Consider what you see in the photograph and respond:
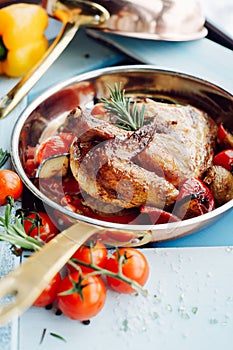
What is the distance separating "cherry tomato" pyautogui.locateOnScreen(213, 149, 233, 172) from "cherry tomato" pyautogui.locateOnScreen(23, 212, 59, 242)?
57cm

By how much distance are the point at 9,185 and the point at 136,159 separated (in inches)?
15.3

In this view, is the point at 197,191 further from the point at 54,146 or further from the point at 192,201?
the point at 54,146

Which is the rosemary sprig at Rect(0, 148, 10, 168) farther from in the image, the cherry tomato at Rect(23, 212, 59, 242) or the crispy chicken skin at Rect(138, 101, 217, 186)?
the crispy chicken skin at Rect(138, 101, 217, 186)

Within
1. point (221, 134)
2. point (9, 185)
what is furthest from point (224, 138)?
point (9, 185)

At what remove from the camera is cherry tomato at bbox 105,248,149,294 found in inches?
56.4

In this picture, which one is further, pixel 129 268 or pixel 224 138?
pixel 224 138

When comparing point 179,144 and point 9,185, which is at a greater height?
point 179,144

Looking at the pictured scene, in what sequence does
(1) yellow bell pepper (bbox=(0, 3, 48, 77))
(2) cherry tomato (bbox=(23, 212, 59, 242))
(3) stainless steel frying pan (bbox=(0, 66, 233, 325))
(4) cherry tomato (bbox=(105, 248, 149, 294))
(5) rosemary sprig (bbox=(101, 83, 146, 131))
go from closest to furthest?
(3) stainless steel frying pan (bbox=(0, 66, 233, 325))
(4) cherry tomato (bbox=(105, 248, 149, 294))
(2) cherry tomato (bbox=(23, 212, 59, 242))
(5) rosemary sprig (bbox=(101, 83, 146, 131))
(1) yellow bell pepper (bbox=(0, 3, 48, 77))

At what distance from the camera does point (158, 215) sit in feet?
5.16

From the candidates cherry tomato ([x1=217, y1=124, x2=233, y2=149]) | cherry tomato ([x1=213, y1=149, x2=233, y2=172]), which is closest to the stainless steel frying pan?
cherry tomato ([x1=217, y1=124, x2=233, y2=149])

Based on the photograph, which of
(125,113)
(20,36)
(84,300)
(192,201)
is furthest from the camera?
(20,36)

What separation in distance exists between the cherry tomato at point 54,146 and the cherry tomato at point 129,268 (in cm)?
50

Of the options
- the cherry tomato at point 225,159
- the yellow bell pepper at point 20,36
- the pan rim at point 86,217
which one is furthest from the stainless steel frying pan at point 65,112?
the yellow bell pepper at point 20,36

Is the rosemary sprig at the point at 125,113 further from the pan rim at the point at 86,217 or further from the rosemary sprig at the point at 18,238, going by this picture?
the rosemary sprig at the point at 18,238
